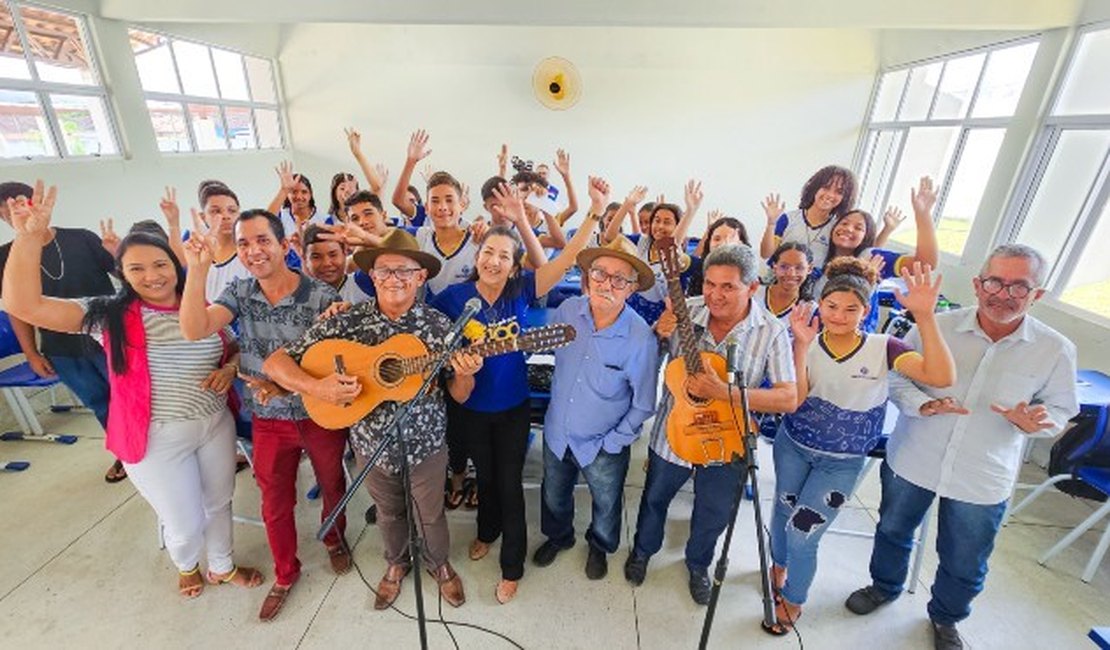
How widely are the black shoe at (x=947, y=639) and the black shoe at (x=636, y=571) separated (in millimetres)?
1411

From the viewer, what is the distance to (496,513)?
8.97 ft

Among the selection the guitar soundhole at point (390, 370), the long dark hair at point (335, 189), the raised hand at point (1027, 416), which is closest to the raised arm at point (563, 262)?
the guitar soundhole at point (390, 370)

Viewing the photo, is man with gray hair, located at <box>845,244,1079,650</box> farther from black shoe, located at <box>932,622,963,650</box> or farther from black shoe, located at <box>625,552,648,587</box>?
black shoe, located at <box>625,552,648,587</box>

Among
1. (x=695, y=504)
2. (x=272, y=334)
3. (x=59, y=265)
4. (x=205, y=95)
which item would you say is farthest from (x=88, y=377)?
(x=205, y=95)

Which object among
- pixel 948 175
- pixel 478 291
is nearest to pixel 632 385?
pixel 478 291

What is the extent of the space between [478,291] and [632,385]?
0.82 meters

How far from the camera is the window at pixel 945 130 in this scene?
512cm

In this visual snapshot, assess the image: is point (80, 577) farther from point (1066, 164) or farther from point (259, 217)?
point (1066, 164)

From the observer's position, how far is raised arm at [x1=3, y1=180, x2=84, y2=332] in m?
1.66

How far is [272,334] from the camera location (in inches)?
81.5

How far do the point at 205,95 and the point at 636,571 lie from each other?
28.0 ft

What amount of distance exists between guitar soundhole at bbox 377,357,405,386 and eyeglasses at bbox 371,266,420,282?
13.2 inches

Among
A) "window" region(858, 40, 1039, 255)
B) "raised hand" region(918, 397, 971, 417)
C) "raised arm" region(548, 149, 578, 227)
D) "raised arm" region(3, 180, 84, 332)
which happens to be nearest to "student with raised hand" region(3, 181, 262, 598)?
"raised arm" region(3, 180, 84, 332)

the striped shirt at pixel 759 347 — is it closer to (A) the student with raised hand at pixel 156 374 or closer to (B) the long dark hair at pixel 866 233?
(B) the long dark hair at pixel 866 233
